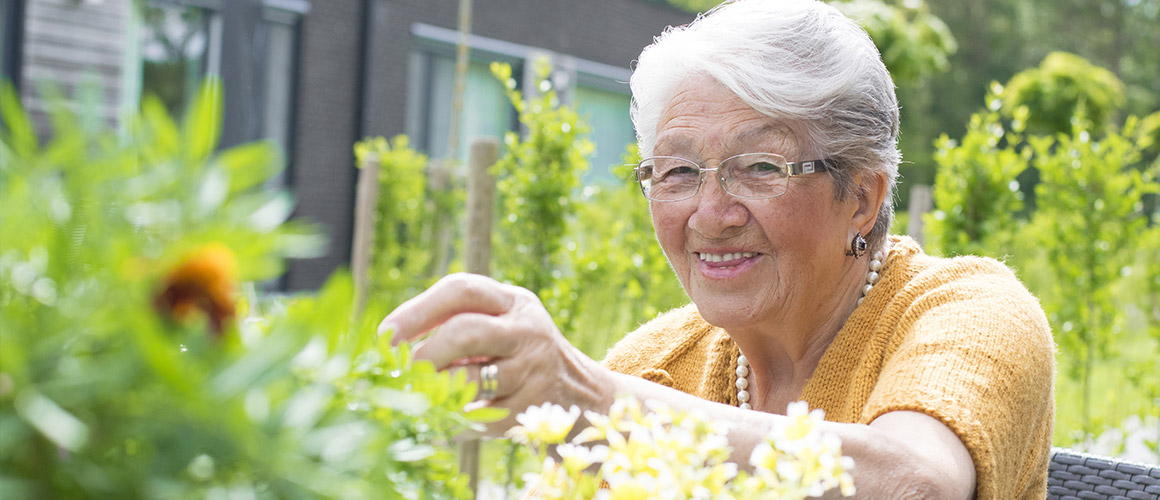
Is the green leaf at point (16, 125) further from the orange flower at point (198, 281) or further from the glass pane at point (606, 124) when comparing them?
the glass pane at point (606, 124)

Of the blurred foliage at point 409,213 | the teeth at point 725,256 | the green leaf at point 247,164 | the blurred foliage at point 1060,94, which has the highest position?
the blurred foliage at point 1060,94

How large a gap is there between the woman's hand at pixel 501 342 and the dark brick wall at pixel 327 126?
9933 millimetres

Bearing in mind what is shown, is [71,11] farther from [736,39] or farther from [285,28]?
[736,39]

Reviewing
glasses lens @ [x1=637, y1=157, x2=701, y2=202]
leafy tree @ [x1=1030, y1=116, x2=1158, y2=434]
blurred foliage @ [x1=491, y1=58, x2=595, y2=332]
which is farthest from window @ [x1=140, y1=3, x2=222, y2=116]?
glasses lens @ [x1=637, y1=157, x2=701, y2=202]

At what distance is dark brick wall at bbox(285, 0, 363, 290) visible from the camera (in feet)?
36.8

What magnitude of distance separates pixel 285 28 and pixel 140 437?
11.3m

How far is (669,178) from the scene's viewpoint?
88.5 inches

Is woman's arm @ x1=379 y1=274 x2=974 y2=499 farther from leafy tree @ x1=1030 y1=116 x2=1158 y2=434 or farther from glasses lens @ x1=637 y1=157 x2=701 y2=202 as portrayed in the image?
leafy tree @ x1=1030 y1=116 x2=1158 y2=434

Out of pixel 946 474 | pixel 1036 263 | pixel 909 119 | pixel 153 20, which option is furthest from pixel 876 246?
pixel 909 119

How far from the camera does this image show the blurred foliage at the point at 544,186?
4.59 m

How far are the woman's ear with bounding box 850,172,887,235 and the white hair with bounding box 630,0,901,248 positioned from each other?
0.03 metres

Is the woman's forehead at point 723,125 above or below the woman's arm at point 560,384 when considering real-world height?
above

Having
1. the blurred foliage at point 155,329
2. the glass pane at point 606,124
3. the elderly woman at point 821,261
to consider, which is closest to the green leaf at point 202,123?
the blurred foliage at point 155,329

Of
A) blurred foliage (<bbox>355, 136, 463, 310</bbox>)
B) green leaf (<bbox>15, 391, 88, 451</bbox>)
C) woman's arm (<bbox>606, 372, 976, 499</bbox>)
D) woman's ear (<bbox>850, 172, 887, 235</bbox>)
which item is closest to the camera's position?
green leaf (<bbox>15, 391, 88, 451</bbox>)
